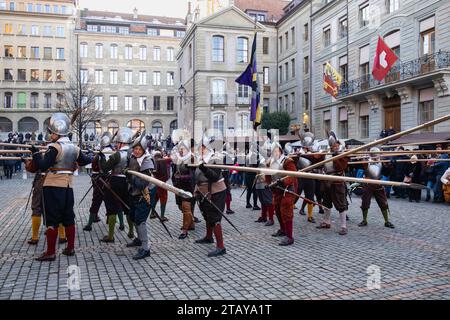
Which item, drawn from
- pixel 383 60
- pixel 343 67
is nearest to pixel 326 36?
pixel 343 67

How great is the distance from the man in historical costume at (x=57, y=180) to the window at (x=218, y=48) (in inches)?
1336

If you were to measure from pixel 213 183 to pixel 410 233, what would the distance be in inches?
168

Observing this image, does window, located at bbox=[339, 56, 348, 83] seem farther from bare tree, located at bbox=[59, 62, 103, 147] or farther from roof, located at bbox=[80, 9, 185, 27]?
roof, located at bbox=[80, 9, 185, 27]

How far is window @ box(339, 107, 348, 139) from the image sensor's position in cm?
3095

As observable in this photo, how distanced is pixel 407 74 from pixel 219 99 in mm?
19503

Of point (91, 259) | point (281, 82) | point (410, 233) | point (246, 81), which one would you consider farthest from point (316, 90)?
point (91, 259)

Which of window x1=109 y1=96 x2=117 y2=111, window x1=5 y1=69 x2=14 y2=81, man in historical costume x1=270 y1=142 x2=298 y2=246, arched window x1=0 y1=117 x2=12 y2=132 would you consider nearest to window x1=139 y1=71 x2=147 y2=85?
window x1=109 y1=96 x2=117 y2=111

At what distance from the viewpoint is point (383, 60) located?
68.5 feet

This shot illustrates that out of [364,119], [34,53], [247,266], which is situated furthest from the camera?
[34,53]

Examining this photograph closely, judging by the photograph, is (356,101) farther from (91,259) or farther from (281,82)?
(91,259)

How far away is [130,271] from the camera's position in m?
5.82

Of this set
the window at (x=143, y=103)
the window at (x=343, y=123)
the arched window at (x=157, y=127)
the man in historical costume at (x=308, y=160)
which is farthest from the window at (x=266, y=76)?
the man in historical costume at (x=308, y=160)

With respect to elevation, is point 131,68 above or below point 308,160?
above

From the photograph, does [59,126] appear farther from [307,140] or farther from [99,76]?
[99,76]
